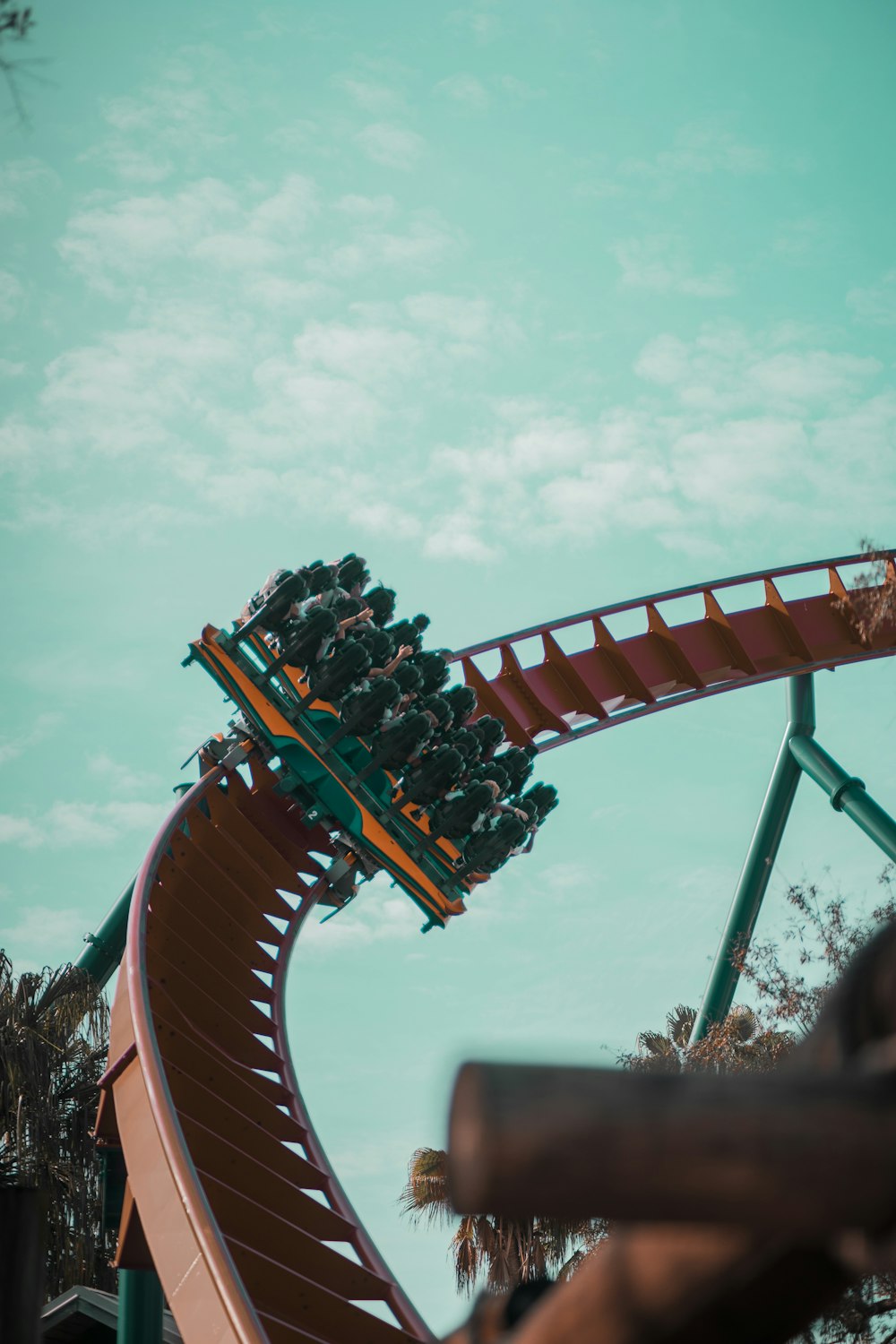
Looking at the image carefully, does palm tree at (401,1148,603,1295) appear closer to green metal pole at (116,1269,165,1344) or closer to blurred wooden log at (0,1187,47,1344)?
green metal pole at (116,1269,165,1344)

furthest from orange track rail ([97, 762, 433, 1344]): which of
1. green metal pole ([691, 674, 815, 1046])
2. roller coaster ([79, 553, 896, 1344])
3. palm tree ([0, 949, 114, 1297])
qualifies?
green metal pole ([691, 674, 815, 1046])

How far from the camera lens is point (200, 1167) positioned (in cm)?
656

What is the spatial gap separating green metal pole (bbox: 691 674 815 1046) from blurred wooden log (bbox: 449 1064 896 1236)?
9483mm

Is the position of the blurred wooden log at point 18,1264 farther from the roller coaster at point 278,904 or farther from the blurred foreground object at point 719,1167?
the roller coaster at point 278,904

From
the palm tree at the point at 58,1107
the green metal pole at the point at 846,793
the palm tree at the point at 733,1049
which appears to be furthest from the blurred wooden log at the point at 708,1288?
the green metal pole at the point at 846,793

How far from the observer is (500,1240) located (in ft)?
33.8

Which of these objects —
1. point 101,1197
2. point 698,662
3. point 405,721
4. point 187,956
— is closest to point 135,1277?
point 187,956

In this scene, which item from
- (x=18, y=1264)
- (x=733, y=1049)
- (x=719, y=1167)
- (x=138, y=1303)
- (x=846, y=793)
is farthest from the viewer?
(x=846, y=793)

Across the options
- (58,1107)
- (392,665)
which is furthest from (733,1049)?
(58,1107)

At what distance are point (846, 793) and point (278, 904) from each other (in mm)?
4636

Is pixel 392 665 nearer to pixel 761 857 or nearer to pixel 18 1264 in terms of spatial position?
pixel 761 857

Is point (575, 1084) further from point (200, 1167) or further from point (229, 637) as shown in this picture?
point (229, 637)

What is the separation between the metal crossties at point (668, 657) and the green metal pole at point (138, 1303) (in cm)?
610

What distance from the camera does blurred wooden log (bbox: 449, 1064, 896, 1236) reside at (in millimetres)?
867
